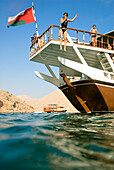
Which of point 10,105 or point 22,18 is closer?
point 22,18

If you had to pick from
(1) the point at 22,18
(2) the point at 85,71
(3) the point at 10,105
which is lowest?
(3) the point at 10,105

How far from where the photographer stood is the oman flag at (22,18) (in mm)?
12406

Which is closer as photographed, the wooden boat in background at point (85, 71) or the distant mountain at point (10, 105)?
the wooden boat in background at point (85, 71)

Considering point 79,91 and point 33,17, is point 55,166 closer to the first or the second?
point 79,91

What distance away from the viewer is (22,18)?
12430mm

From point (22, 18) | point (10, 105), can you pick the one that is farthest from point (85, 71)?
point (10, 105)

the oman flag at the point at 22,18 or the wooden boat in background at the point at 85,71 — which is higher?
the oman flag at the point at 22,18

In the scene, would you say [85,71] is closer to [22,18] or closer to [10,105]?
[22,18]

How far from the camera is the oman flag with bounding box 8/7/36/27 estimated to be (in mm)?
12406

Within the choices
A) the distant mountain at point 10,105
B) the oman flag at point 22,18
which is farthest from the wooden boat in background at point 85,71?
the distant mountain at point 10,105

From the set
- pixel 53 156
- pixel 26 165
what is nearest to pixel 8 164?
pixel 26 165

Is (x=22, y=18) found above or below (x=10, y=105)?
above

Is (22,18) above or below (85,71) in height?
above

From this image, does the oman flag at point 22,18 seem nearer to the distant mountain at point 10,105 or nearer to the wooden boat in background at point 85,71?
the wooden boat in background at point 85,71
